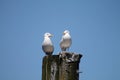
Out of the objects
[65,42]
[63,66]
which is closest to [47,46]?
[65,42]

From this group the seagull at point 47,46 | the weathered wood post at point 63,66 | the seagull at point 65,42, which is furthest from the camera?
the seagull at point 47,46

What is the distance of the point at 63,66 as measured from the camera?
2203cm

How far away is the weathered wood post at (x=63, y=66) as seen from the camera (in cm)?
2189

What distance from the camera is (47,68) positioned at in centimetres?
2278

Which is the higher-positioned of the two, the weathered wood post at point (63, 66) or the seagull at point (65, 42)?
the seagull at point (65, 42)

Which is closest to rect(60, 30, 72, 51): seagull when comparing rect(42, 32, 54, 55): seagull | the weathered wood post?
the weathered wood post

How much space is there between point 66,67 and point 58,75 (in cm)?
79

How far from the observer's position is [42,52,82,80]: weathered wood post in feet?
71.8

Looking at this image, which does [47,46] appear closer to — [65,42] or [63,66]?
[65,42]

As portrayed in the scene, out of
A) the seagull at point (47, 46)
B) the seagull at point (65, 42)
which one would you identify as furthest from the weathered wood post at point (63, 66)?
the seagull at point (65, 42)

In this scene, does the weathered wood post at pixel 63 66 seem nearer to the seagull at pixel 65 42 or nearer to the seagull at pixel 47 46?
the seagull at pixel 47 46

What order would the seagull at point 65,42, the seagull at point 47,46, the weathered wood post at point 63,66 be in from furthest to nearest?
the seagull at point 47,46 → the seagull at point 65,42 → the weathered wood post at point 63,66

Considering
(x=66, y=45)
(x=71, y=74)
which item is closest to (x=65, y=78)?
(x=71, y=74)

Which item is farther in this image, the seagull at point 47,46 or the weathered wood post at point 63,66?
the seagull at point 47,46
